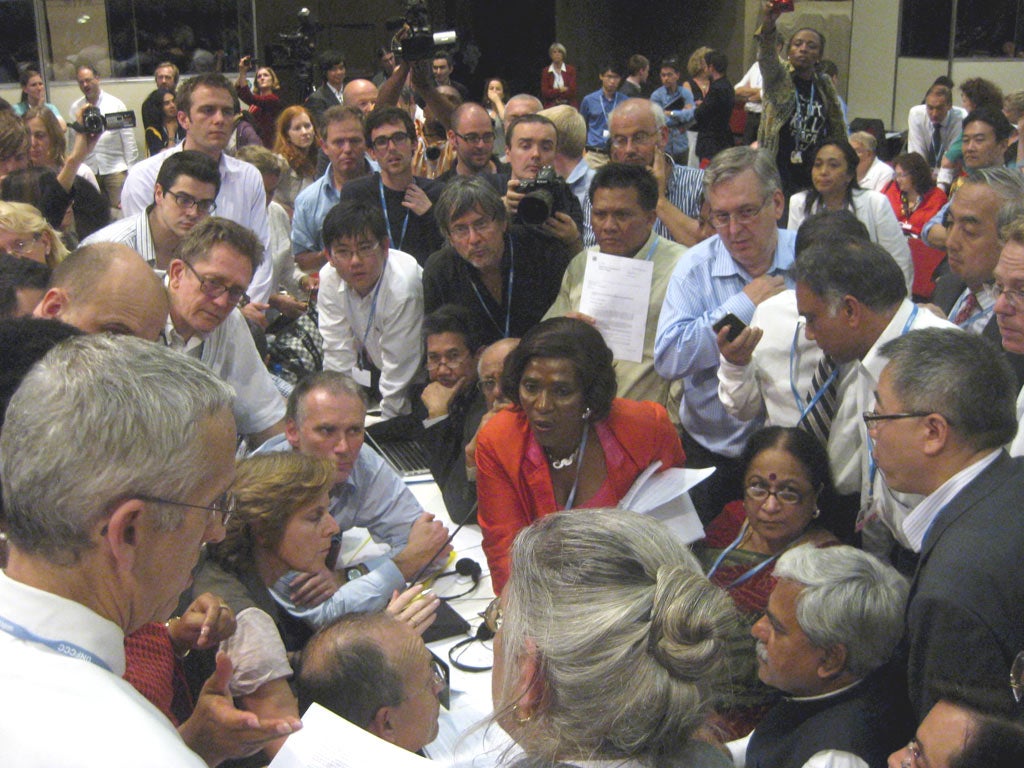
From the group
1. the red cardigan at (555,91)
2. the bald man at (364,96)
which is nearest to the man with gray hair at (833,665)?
the bald man at (364,96)

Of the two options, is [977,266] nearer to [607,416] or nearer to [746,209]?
[746,209]

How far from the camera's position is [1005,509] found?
5.79 feet

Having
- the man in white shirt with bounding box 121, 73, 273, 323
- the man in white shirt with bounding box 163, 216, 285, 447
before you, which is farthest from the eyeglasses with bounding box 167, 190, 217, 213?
the man in white shirt with bounding box 121, 73, 273, 323

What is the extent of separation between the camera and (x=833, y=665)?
1952mm

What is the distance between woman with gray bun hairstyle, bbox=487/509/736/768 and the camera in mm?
1139

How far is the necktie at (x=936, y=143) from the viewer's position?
805 cm

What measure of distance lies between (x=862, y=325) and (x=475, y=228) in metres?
1.49

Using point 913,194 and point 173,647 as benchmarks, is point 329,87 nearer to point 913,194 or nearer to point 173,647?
point 913,194

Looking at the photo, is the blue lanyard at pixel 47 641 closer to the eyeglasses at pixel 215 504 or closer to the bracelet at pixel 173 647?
the eyeglasses at pixel 215 504

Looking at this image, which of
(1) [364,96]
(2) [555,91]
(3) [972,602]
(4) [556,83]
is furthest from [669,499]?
(4) [556,83]

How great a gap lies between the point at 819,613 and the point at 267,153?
4018 millimetres

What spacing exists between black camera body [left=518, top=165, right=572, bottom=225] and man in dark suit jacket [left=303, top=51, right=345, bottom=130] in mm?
3947

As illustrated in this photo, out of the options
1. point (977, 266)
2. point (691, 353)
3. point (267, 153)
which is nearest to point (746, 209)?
point (691, 353)

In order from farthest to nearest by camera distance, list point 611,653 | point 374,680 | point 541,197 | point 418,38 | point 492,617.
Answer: point 418,38 → point 541,197 → point 492,617 → point 374,680 → point 611,653
